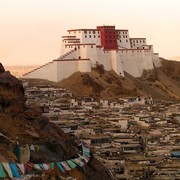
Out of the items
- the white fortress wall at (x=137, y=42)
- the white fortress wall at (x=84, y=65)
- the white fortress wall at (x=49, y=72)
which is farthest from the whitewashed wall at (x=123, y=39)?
the white fortress wall at (x=49, y=72)

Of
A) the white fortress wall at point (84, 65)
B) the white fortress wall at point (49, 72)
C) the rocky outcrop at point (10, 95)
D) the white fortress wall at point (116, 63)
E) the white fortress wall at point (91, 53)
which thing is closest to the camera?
the rocky outcrop at point (10, 95)

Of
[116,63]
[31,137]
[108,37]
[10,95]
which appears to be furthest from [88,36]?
[31,137]

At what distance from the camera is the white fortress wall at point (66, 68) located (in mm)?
62969

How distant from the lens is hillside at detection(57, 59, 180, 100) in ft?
198

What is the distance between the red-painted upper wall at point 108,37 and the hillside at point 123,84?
4.95 metres

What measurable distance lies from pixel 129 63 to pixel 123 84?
27.8 ft

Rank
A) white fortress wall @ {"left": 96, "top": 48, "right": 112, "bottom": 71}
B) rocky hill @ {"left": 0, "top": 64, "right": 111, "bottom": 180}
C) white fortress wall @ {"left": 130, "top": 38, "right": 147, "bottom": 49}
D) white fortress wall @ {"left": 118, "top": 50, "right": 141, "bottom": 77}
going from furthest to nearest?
white fortress wall @ {"left": 130, "top": 38, "right": 147, "bottom": 49}
white fortress wall @ {"left": 118, "top": 50, "right": 141, "bottom": 77}
white fortress wall @ {"left": 96, "top": 48, "right": 112, "bottom": 71}
rocky hill @ {"left": 0, "top": 64, "right": 111, "bottom": 180}

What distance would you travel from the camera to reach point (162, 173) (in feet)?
81.7

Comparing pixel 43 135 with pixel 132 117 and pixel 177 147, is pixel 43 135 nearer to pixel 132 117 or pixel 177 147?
pixel 177 147

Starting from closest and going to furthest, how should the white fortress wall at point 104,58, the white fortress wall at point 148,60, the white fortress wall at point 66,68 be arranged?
the white fortress wall at point 66,68, the white fortress wall at point 104,58, the white fortress wall at point 148,60

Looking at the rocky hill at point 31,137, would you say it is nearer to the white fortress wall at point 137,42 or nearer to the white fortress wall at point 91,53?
the white fortress wall at point 91,53

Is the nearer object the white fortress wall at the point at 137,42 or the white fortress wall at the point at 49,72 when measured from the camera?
the white fortress wall at the point at 49,72

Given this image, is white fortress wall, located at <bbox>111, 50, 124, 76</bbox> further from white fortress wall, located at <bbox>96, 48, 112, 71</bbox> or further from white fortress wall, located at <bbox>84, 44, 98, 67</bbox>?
white fortress wall, located at <bbox>84, 44, 98, 67</bbox>

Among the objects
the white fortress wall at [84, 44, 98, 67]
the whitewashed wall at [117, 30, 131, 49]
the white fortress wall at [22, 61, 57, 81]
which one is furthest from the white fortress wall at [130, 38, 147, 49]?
the white fortress wall at [22, 61, 57, 81]
